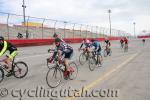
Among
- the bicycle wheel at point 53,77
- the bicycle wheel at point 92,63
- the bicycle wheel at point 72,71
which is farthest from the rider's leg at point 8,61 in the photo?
the bicycle wheel at point 92,63

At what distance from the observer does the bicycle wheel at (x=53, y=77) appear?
10664 millimetres

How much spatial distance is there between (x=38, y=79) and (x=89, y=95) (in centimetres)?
358

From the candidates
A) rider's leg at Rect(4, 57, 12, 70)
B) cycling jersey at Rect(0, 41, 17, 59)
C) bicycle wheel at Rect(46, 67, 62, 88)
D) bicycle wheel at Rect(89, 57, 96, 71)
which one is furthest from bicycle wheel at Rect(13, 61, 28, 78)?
bicycle wheel at Rect(89, 57, 96, 71)

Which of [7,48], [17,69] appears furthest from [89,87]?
[7,48]

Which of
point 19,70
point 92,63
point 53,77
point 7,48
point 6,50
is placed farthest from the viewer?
point 92,63

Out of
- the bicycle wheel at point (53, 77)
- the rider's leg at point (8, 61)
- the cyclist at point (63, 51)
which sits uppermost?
the cyclist at point (63, 51)

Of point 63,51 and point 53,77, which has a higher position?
point 63,51

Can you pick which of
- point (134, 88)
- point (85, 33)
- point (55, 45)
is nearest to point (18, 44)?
point (55, 45)

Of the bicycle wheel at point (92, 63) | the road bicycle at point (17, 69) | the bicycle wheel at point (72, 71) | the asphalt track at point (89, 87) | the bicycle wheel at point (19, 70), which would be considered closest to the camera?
the asphalt track at point (89, 87)

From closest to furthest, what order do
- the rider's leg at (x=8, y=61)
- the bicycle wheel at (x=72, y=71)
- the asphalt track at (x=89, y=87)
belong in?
the asphalt track at (x=89, y=87)
the rider's leg at (x=8, y=61)
the bicycle wheel at (x=72, y=71)

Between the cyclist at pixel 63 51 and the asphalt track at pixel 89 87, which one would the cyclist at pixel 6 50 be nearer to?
the asphalt track at pixel 89 87

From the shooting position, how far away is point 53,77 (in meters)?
10.8

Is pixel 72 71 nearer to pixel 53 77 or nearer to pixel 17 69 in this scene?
pixel 53 77

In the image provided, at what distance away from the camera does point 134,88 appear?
10797mm
